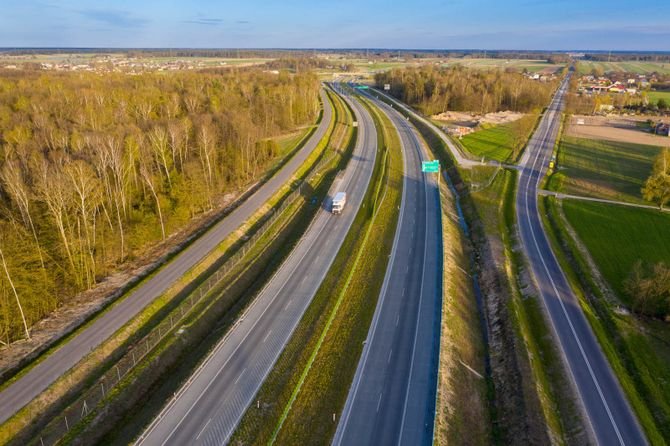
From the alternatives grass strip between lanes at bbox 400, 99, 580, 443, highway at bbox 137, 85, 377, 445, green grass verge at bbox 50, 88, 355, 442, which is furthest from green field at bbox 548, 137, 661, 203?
green grass verge at bbox 50, 88, 355, 442

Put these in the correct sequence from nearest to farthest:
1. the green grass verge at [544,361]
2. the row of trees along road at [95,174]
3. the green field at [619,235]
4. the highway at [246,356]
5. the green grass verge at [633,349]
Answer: the highway at [246,356] < the green grass verge at [544,361] < the green grass verge at [633,349] < the row of trees along road at [95,174] < the green field at [619,235]

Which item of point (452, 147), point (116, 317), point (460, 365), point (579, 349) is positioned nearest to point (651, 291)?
point (579, 349)

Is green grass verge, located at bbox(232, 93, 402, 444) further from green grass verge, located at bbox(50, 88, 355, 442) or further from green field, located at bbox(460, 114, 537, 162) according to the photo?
green field, located at bbox(460, 114, 537, 162)

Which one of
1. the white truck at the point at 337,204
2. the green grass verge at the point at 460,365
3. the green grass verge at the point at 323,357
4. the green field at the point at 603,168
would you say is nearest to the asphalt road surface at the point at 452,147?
the green field at the point at 603,168

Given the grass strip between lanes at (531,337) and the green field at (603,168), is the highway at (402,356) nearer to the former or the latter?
the grass strip between lanes at (531,337)

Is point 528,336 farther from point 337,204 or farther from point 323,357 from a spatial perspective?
point 337,204

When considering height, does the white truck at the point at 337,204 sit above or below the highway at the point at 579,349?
above
